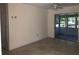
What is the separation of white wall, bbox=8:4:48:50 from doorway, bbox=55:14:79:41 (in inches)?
36.0

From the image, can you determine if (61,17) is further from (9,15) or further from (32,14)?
(9,15)

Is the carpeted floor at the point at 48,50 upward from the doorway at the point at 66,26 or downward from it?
A: downward

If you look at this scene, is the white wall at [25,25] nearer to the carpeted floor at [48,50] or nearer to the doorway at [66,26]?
the carpeted floor at [48,50]

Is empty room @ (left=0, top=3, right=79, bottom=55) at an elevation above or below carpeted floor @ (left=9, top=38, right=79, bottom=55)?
above

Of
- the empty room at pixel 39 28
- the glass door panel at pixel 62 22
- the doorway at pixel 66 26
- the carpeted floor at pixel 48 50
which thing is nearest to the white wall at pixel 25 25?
the empty room at pixel 39 28

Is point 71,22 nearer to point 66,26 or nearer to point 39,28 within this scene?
point 66,26

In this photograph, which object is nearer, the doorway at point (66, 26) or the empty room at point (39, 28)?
the empty room at point (39, 28)

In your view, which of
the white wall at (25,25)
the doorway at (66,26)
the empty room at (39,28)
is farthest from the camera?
the doorway at (66,26)

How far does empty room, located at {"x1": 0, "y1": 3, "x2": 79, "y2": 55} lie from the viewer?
166 inches

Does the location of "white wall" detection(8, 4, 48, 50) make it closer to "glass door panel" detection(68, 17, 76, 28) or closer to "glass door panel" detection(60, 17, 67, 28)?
"glass door panel" detection(60, 17, 67, 28)

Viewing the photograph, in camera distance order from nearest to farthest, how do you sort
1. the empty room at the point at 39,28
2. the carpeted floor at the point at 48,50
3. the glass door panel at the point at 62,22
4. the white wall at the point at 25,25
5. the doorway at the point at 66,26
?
A: the carpeted floor at the point at 48,50 → the empty room at the point at 39,28 → the white wall at the point at 25,25 → the doorway at the point at 66,26 → the glass door panel at the point at 62,22

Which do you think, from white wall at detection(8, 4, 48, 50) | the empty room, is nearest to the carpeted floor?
the empty room

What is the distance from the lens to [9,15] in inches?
172

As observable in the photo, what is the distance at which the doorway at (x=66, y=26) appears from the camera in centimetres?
638
